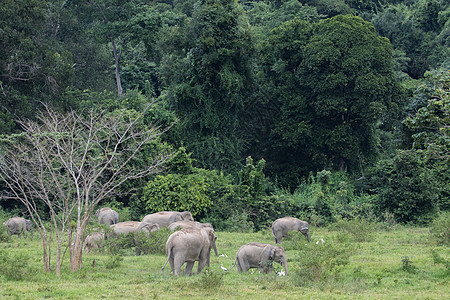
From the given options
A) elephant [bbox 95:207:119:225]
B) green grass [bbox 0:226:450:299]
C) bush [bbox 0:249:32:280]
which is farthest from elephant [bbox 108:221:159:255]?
bush [bbox 0:249:32:280]

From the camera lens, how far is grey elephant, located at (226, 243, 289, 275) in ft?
39.5

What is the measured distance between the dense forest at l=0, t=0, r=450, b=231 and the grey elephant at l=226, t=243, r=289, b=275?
10.5 meters

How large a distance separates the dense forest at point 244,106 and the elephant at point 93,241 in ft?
23.0

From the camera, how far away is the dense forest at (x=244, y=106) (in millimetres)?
23844

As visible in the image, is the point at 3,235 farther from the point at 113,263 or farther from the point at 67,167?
the point at 67,167

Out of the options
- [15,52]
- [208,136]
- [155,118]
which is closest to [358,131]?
[208,136]

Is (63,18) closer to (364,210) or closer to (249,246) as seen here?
(364,210)

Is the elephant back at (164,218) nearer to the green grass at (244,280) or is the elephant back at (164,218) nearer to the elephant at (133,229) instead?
the elephant at (133,229)

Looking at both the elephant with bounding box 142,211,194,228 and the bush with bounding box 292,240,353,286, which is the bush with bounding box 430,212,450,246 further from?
the elephant with bounding box 142,211,194,228

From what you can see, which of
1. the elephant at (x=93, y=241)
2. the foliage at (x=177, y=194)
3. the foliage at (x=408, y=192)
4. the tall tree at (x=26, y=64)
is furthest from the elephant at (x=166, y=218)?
the foliage at (x=408, y=192)

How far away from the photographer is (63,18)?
32062 millimetres

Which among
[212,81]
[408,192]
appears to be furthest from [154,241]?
[212,81]

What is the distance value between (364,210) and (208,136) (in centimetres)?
843

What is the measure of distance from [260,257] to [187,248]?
63.1 inches
